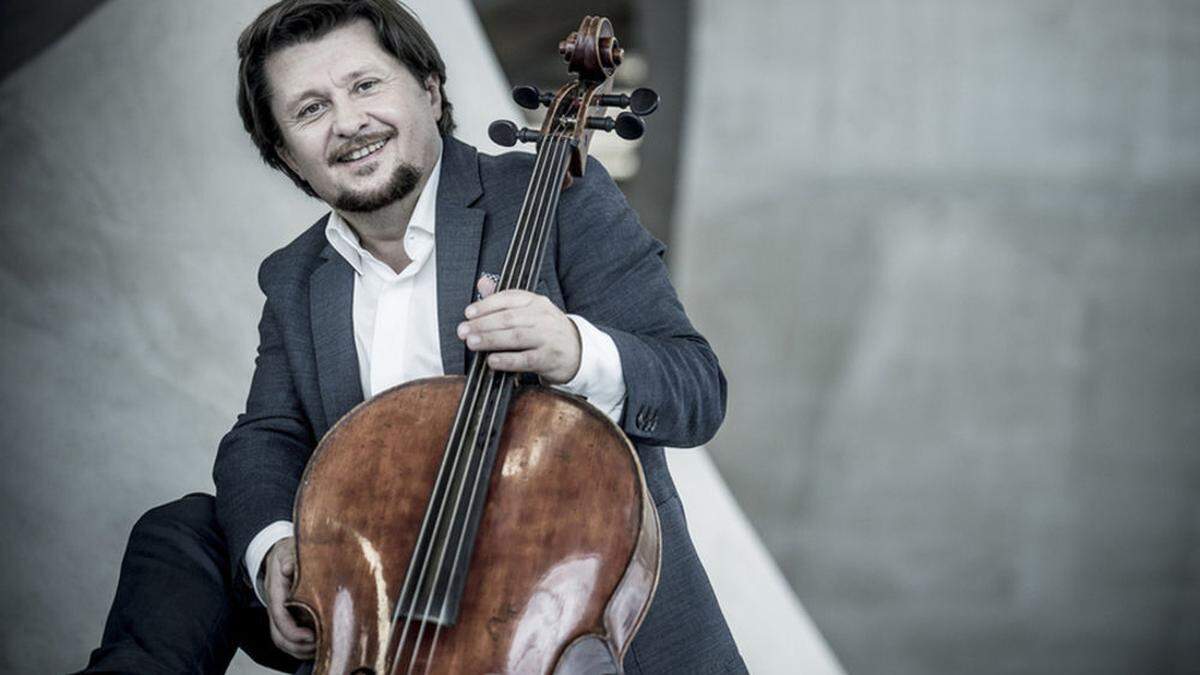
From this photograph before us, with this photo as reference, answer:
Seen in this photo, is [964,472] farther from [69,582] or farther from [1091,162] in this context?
[69,582]

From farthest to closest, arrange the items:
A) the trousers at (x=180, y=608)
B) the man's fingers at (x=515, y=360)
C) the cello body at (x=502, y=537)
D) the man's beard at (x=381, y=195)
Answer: the man's beard at (x=381, y=195)
the trousers at (x=180, y=608)
the man's fingers at (x=515, y=360)
the cello body at (x=502, y=537)

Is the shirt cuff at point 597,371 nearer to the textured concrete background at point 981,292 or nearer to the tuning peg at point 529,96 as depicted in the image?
the tuning peg at point 529,96

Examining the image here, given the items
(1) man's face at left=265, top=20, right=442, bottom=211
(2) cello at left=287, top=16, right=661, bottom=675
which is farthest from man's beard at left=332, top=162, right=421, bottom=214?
(2) cello at left=287, top=16, right=661, bottom=675

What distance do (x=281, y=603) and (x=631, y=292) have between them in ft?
1.80

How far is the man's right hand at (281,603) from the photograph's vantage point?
51.8 inches

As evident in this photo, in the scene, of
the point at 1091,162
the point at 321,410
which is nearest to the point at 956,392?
the point at 1091,162

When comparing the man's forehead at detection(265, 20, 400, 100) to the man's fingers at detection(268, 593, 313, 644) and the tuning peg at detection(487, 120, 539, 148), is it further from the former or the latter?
the man's fingers at detection(268, 593, 313, 644)

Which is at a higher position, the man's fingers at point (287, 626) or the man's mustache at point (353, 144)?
the man's mustache at point (353, 144)

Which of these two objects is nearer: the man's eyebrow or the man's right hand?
the man's right hand

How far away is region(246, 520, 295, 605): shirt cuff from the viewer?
1.45 meters

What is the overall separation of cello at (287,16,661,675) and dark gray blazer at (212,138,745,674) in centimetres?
20

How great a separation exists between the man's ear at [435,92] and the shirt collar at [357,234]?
0.12 meters

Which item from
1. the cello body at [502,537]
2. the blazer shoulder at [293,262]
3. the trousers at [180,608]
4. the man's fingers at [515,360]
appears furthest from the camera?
the blazer shoulder at [293,262]

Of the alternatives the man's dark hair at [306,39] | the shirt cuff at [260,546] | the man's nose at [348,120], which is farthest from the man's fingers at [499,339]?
the man's dark hair at [306,39]
